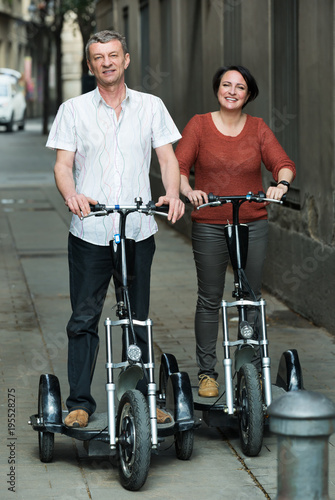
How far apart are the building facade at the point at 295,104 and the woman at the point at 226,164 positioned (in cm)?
230

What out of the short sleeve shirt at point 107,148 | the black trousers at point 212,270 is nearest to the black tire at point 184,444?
the black trousers at point 212,270

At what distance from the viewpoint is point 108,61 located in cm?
468

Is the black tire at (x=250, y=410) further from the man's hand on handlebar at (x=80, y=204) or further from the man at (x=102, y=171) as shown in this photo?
the man's hand on handlebar at (x=80, y=204)

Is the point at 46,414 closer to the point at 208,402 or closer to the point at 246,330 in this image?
the point at 208,402

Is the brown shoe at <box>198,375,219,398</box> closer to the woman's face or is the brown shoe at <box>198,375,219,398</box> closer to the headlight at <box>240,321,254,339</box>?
the headlight at <box>240,321,254,339</box>

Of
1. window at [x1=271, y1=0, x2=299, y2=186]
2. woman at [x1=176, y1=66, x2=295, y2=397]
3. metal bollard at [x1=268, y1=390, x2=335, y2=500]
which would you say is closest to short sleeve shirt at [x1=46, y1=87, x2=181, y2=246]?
woman at [x1=176, y1=66, x2=295, y2=397]

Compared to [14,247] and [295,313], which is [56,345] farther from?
[14,247]

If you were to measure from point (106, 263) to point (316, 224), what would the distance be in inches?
143

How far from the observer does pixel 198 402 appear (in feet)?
17.2

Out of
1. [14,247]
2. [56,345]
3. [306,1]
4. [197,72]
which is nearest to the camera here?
[56,345]

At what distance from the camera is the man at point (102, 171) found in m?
4.78

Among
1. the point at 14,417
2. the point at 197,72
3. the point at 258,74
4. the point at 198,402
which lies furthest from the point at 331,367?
the point at 197,72

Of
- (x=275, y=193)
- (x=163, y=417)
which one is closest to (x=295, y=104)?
(x=275, y=193)

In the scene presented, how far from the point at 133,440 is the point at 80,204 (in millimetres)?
1048
